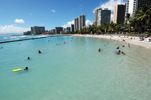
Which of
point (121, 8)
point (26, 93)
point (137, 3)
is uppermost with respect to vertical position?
point (121, 8)

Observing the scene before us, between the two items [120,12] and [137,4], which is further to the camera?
[120,12]

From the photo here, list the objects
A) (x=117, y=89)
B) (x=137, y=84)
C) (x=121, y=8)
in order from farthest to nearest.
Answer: (x=121, y=8), (x=137, y=84), (x=117, y=89)

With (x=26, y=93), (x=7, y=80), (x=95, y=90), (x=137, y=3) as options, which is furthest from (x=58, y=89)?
(x=137, y=3)

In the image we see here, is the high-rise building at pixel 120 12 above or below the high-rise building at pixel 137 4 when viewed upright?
above

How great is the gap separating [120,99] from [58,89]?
16.3ft

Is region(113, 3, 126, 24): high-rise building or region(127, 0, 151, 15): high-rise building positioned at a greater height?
region(113, 3, 126, 24): high-rise building

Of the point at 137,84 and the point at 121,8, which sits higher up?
the point at 121,8

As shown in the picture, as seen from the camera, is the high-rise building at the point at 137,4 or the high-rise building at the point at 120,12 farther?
the high-rise building at the point at 120,12

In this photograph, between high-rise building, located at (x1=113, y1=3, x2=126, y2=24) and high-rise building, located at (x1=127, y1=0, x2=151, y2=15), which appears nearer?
high-rise building, located at (x1=127, y1=0, x2=151, y2=15)

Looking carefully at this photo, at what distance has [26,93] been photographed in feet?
24.5

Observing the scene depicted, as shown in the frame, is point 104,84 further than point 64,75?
No

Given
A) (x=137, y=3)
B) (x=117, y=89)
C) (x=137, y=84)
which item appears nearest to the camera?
(x=117, y=89)

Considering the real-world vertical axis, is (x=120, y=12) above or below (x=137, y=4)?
above

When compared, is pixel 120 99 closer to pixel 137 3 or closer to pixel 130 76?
pixel 130 76
